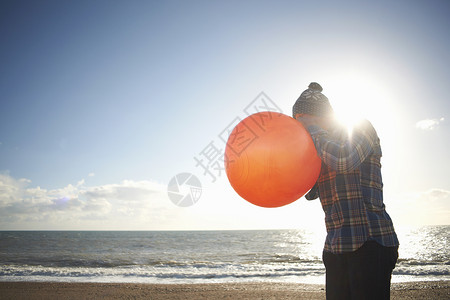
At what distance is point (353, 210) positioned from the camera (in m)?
1.68

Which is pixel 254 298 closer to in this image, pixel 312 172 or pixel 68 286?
pixel 68 286

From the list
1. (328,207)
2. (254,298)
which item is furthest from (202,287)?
(328,207)

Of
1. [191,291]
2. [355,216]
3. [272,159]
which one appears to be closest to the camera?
[355,216]

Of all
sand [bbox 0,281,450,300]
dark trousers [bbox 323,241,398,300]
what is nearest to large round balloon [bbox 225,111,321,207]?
dark trousers [bbox 323,241,398,300]

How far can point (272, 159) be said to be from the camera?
177 centimetres

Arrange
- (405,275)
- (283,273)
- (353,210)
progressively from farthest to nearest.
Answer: (283,273) → (405,275) → (353,210)

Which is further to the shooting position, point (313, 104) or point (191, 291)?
point (191, 291)

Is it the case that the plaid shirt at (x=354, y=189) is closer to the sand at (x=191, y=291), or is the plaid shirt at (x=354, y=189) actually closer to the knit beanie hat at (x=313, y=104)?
the knit beanie hat at (x=313, y=104)

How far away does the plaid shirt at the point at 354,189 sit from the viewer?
161 centimetres

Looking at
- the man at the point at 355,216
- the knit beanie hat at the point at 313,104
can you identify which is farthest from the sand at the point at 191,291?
the knit beanie hat at the point at 313,104

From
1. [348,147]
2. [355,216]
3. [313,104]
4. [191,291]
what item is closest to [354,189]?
[355,216]

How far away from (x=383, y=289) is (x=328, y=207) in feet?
1.78

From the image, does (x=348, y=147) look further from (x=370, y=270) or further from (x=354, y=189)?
(x=370, y=270)

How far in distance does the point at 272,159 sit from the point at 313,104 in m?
0.53
